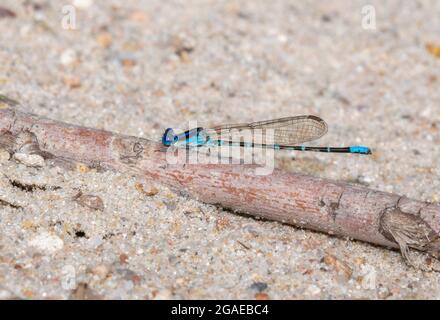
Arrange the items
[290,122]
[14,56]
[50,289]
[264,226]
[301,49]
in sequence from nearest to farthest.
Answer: [50,289] < [264,226] < [290,122] < [14,56] < [301,49]

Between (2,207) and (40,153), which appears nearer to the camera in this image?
(2,207)

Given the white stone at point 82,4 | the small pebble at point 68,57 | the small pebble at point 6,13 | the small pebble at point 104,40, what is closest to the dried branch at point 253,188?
the small pebble at point 68,57

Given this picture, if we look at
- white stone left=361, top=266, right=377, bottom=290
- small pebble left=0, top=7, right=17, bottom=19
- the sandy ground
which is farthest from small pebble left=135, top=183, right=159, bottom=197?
small pebble left=0, top=7, right=17, bottom=19

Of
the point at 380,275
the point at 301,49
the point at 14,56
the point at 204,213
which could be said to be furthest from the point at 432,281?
the point at 14,56

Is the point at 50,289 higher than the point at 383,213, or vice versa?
the point at 383,213

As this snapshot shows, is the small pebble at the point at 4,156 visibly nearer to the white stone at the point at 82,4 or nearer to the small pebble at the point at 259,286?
the small pebble at the point at 259,286

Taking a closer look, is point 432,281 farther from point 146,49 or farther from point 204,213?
point 146,49

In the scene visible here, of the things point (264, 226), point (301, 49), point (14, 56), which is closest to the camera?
point (264, 226)

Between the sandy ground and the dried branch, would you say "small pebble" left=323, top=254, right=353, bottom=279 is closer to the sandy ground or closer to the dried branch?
the sandy ground

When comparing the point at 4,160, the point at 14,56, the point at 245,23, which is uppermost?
the point at 245,23
